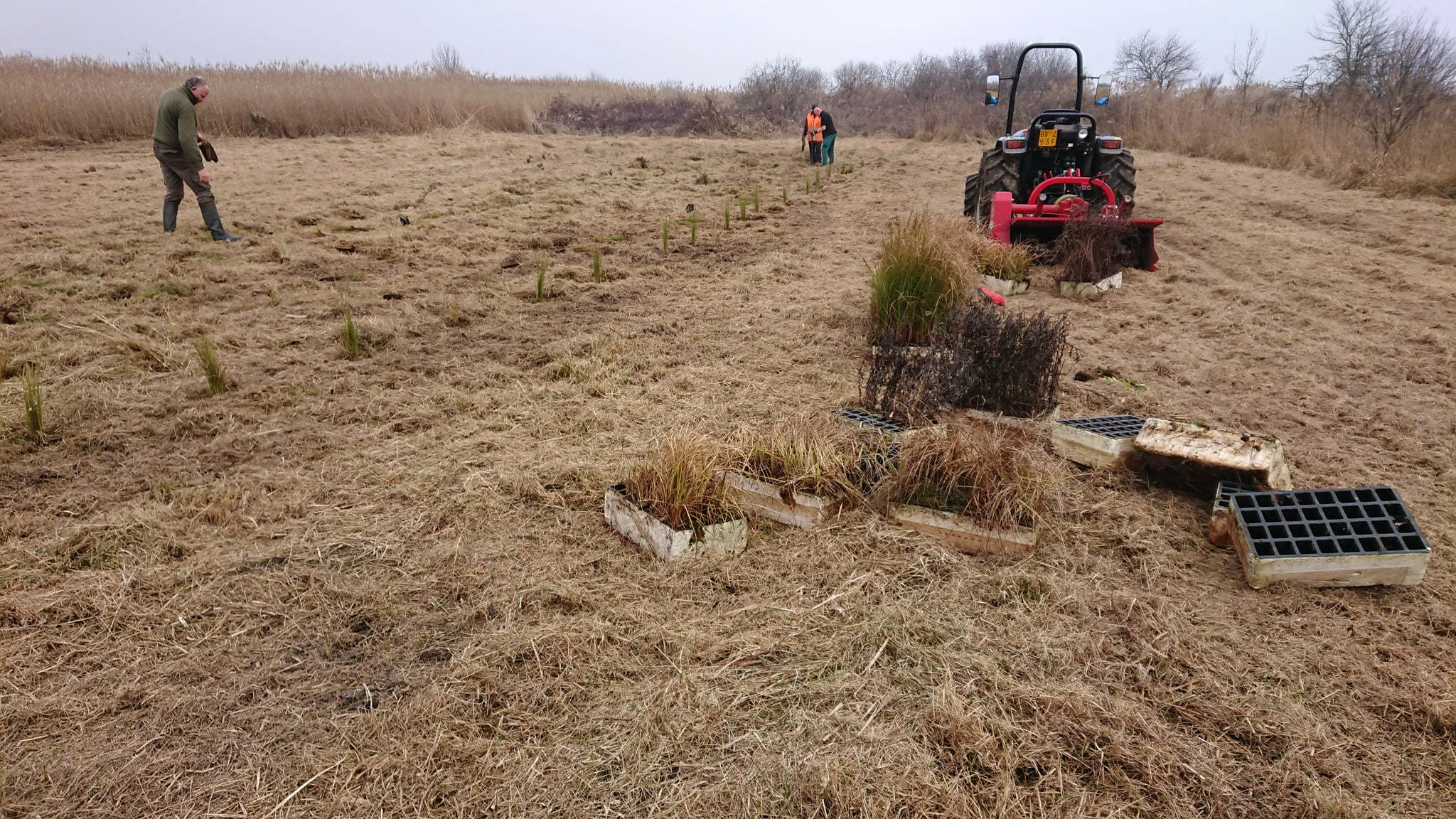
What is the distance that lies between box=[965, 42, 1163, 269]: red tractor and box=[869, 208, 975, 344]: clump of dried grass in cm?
238

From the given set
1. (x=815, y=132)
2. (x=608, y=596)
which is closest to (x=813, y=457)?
(x=608, y=596)

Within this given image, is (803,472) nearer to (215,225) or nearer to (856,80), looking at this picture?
(215,225)

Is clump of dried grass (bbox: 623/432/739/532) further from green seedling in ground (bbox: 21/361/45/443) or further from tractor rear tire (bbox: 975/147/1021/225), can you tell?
tractor rear tire (bbox: 975/147/1021/225)

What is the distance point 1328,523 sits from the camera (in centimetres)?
268

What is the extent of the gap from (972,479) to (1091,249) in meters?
4.14

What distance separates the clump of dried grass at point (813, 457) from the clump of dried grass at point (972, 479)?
131 millimetres

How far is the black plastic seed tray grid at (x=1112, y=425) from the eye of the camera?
3424mm

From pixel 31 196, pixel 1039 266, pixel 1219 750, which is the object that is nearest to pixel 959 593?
pixel 1219 750

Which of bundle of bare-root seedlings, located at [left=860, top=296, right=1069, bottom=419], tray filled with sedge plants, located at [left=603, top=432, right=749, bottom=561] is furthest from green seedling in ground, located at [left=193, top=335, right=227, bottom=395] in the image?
bundle of bare-root seedlings, located at [left=860, top=296, right=1069, bottom=419]

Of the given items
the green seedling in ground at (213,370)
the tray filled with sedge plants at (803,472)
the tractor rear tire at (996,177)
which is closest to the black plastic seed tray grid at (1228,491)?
the tray filled with sedge plants at (803,472)

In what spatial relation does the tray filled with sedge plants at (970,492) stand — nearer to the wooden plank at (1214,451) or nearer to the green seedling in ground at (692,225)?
the wooden plank at (1214,451)

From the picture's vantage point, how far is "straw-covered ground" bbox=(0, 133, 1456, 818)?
74.2 inches

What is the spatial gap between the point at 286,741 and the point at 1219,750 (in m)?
2.36

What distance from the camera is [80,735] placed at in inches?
78.3
